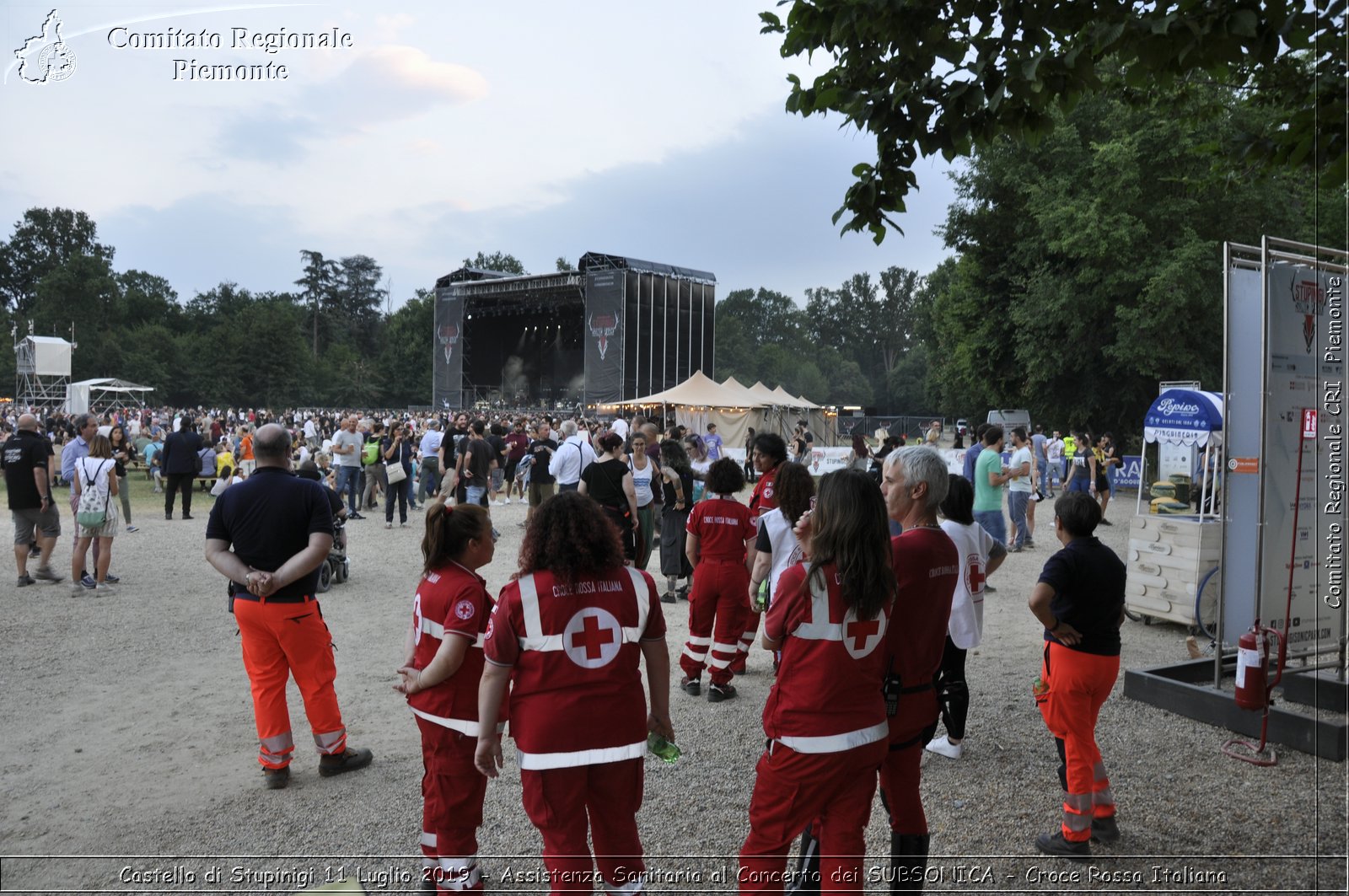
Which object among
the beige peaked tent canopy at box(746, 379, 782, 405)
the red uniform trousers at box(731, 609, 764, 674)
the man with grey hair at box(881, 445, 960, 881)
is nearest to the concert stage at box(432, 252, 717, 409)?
the beige peaked tent canopy at box(746, 379, 782, 405)

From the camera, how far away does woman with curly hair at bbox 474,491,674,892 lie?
2730 mm

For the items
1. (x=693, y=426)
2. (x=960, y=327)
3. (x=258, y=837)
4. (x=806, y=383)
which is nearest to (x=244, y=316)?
(x=693, y=426)

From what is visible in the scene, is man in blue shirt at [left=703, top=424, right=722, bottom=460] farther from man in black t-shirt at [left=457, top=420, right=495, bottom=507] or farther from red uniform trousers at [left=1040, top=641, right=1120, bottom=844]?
red uniform trousers at [left=1040, top=641, right=1120, bottom=844]

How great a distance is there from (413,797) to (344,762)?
1.86 ft

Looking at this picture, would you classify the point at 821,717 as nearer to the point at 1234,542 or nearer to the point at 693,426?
the point at 1234,542

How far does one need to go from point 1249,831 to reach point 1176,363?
24360mm

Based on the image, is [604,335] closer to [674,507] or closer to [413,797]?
[674,507]

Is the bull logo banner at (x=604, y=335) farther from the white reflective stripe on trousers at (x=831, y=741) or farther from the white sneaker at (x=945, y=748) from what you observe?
the white reflective stripe on trousers at (x=831, y=741)

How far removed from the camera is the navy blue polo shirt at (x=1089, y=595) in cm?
374

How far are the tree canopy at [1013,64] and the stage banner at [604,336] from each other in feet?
113

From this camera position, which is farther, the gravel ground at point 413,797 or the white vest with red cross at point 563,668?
the gravel ground at point 413,797

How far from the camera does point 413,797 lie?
4.39m

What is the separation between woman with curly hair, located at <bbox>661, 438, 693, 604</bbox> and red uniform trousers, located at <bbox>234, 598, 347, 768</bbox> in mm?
4528
